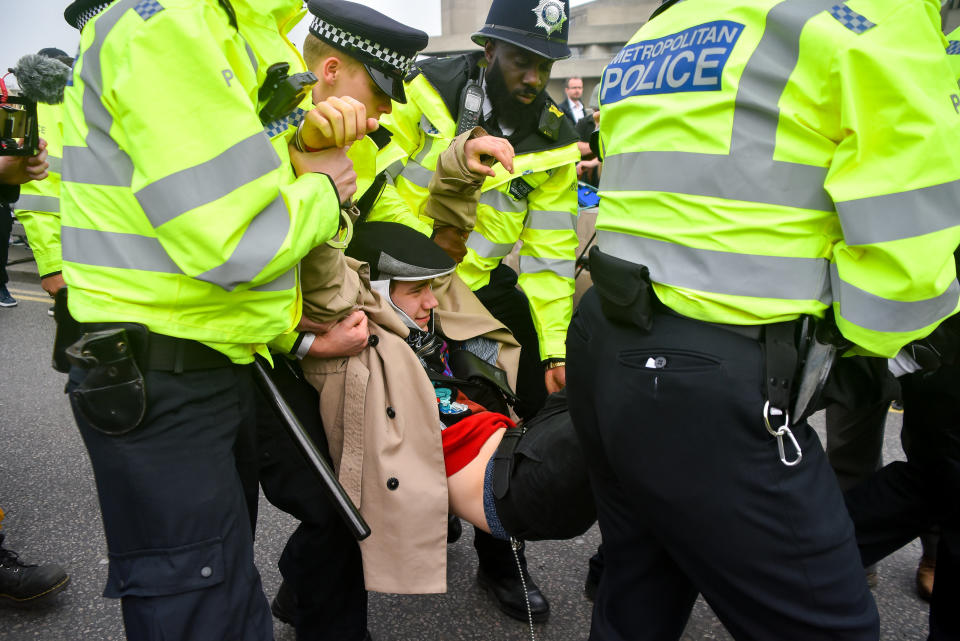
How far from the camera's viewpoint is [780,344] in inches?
48.8

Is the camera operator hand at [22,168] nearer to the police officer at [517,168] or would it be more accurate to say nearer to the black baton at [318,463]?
the police officer at [517,168]

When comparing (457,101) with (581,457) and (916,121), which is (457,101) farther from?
(916,121)

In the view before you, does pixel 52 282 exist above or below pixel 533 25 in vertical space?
below

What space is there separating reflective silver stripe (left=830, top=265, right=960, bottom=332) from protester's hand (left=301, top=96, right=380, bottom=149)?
1016mm

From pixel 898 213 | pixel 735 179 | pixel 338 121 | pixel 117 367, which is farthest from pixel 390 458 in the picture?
pixel 898 213

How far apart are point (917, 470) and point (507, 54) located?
203cm

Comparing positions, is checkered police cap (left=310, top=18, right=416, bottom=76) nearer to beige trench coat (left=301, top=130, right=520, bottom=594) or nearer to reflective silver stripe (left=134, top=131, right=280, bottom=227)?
beige trench coat (left=301, top=130, right=520, bottom=594)

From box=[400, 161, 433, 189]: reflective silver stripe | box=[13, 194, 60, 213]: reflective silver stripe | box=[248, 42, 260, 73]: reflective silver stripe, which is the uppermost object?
box=[248, 42, 260, 73]: reflective silver stripe

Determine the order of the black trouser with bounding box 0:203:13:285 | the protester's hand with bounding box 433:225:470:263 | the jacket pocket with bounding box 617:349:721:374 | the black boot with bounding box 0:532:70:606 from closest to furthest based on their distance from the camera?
the jacket pocket with bounding box 617:349:721:374 < the black boot with bounding box 0:532:70:606 < the protester's hand with bounding box 433:225:470:263 < the black trouser with bounding box 0:203:13:285

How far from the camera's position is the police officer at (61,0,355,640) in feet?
3.76

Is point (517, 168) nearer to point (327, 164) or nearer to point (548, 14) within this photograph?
point (548, 14)

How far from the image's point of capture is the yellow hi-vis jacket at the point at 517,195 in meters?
2.75

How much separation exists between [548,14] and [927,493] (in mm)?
2100

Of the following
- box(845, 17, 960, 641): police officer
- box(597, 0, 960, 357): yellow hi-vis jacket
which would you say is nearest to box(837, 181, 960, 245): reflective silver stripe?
box(597, 0, 960, 357): yellow hi-vis jacket
